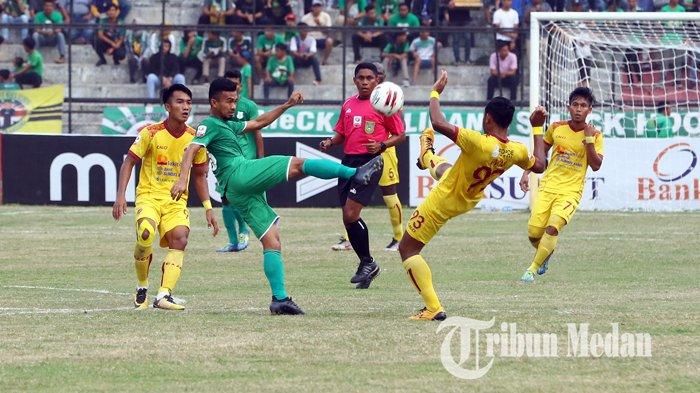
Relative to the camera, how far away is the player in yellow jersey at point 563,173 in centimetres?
1536

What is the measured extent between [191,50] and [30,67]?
350 cm

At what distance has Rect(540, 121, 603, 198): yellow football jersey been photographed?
52.0 ft

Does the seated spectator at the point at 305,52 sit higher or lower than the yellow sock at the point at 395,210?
higher

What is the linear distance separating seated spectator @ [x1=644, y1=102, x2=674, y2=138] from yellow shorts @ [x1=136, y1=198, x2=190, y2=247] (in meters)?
16.1

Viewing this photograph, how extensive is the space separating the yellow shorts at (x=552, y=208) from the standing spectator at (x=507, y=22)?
15034mm

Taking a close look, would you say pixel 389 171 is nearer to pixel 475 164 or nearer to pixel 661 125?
pixel 475 164

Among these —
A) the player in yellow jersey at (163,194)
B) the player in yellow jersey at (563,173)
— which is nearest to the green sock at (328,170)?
the player in yellow jersey at (163,194)

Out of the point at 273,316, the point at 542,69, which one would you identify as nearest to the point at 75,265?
the point at 273,316

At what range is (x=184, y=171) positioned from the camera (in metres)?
11.8

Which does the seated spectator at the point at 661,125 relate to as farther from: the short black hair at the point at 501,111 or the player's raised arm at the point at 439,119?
the player's raised arm at the point at 439,119

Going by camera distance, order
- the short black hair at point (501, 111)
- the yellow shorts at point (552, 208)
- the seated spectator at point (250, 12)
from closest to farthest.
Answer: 1. the short black hair at point (501, 111)
2. the yellow shorts at point (552, 208)
3. the seated spectator at point (250, 12)

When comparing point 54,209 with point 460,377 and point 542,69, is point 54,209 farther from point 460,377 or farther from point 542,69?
point 460,377

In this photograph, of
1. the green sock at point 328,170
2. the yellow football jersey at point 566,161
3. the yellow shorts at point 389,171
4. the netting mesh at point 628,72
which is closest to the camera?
the green sock at point 328,170

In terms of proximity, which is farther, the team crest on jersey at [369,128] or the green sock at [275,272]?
the team crest on jersey at [369,128]
